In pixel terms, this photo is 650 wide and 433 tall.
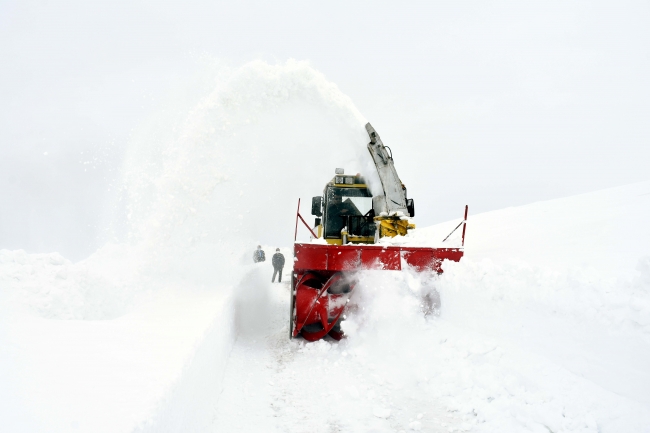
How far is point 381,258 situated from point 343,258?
0.58 metres

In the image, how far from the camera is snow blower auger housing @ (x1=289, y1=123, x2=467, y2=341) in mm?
5996

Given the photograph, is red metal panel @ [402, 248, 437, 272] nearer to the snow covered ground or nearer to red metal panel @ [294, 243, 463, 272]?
red metal panel @ [294, 243, 463, 272]

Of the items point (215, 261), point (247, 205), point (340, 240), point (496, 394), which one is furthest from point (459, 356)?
point (247, 205)

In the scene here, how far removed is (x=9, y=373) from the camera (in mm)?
2383

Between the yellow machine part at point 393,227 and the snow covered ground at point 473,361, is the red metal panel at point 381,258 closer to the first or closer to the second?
the snow covered ground at point 473,361

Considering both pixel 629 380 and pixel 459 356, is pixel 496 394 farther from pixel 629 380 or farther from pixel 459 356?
pixel 629 380

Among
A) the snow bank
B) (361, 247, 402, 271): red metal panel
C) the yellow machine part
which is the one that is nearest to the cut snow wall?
the snow bank

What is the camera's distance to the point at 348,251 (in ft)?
19.7

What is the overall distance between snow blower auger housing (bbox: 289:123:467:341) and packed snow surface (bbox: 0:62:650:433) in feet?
0.88

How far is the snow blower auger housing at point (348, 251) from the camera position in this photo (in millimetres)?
5996

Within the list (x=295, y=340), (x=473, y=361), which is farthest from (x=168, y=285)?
(x=473, y=361)

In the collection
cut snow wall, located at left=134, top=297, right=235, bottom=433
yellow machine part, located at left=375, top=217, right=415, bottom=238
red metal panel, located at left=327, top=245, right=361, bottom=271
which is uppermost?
yellow machine part, located at left=375, top=217, right=415, bottom=238

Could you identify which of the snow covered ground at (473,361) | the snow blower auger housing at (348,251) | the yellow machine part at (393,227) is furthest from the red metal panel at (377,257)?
the yellow machine part at (393,227)

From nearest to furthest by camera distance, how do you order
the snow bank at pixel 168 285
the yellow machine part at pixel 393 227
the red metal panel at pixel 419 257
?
the snow bank at pixel 168 285 → the red metal panel at pixel 419 257 → the yellow machine part at pixel 393 227
